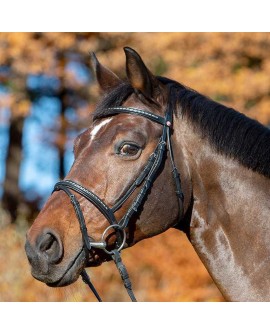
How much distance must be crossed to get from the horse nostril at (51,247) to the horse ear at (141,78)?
101cm

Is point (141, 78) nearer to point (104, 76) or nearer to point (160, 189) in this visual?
point (104, 76)

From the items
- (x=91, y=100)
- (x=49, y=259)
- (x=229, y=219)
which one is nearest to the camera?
(x=49, y=259)

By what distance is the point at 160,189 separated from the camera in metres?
3.18

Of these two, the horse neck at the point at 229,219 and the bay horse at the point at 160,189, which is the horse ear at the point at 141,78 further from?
the horse neck at the point at 229,219

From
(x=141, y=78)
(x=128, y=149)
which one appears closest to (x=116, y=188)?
(x=128, y=149)

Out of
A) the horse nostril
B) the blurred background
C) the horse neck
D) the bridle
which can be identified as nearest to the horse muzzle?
the horse nostril

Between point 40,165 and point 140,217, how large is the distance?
11.6 m

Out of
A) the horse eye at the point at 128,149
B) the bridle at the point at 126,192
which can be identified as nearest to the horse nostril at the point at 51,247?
the bridle at the point at 126,192

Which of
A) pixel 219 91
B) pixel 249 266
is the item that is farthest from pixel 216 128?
pixel 219 91

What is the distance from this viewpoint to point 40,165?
14445 millimetres

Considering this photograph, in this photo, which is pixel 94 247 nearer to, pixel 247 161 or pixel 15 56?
pixel 247 161

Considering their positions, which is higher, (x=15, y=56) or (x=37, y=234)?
(x=37, y=234)

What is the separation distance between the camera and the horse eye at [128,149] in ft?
10.1

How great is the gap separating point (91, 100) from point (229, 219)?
964 cm
